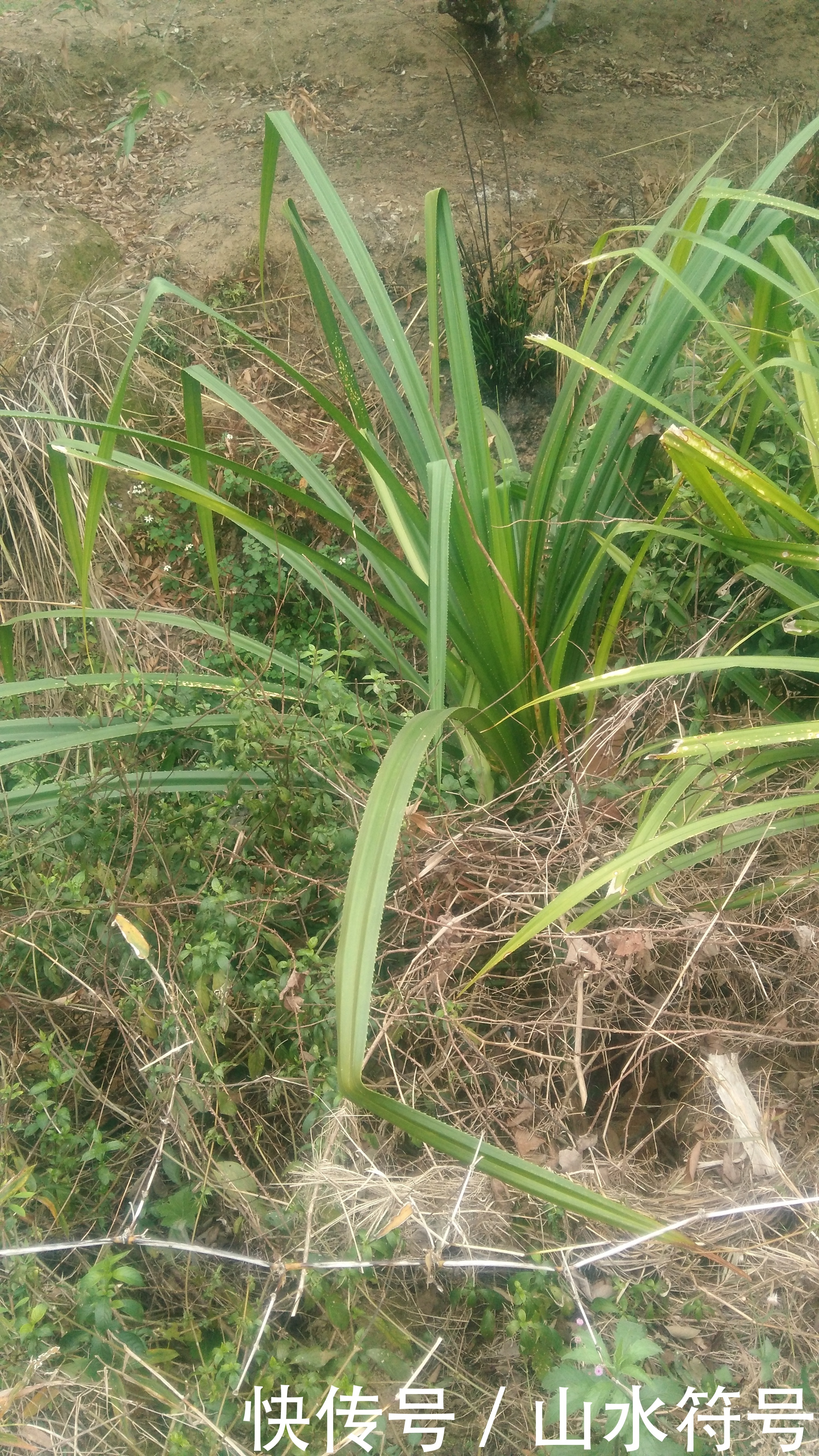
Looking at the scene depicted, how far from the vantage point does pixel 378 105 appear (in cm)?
350

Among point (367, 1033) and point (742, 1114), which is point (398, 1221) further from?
point (742, 1114)

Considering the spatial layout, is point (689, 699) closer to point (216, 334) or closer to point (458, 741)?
point (458, 741)

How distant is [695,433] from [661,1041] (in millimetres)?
930

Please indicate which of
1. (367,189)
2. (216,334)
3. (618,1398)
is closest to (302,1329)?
(618,1398)

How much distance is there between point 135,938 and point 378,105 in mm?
3117

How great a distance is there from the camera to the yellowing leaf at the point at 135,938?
4.96 feet

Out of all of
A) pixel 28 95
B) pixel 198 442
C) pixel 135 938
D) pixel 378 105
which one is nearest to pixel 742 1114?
pixel 135 938

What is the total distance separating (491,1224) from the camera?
56.1 inches

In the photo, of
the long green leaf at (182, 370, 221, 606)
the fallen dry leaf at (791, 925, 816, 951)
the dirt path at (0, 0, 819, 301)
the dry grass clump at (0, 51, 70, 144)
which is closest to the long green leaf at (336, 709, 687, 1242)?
the fallen dry leaf at (791, 925, 816, 951)

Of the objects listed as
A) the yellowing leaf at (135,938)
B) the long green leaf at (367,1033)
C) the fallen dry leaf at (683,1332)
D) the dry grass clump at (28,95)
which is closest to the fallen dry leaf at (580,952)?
the long green leaf at (367,1033)

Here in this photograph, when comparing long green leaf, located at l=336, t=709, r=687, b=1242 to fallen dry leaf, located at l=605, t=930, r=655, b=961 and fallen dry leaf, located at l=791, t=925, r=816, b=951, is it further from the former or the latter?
fallen dry leaf, located at l=791, t=925, r=816, b=951

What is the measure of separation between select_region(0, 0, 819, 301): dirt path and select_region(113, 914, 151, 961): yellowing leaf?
221 cm

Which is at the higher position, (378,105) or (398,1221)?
(378,105)

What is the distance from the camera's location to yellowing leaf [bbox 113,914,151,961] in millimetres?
1512
